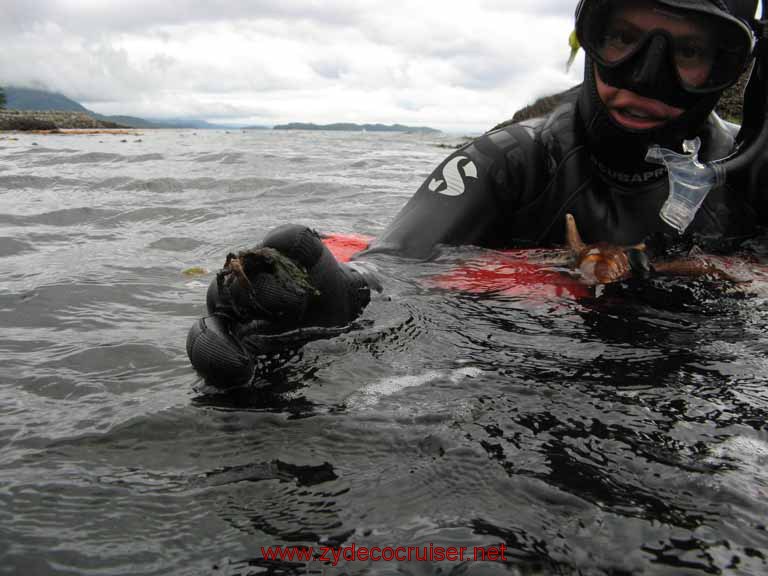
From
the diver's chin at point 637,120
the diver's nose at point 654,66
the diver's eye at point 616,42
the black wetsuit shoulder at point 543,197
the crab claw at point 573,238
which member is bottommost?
the crab claw at point 573,238

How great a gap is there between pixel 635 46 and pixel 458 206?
1.03 meters

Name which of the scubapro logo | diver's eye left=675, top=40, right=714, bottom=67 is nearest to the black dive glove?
the scubapro logo

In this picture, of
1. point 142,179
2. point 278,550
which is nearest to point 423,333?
point 278,550

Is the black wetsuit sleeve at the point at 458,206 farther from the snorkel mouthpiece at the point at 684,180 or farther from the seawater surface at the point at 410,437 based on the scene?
the snorkel mouthpiece at the point at 684,180

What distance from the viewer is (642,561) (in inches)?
42.2

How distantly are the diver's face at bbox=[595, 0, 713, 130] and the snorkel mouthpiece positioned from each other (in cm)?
18

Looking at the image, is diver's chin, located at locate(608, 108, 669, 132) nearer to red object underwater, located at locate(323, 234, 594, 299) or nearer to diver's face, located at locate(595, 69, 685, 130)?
diver's face, located at locate(595, 69, 685, 130)

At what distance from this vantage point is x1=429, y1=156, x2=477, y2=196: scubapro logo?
2.89 metres

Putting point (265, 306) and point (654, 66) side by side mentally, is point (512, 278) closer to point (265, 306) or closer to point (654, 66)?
point (654, 66)

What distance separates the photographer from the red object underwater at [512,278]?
2.61 m

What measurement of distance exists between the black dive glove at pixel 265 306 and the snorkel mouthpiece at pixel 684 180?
5.49ft

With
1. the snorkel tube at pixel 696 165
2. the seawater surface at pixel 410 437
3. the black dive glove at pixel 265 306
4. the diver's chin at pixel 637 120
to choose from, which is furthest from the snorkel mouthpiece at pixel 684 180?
the black dive glove at pixel 265 306

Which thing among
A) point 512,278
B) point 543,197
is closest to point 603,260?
point 512,278

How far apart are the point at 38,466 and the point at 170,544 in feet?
1.58
